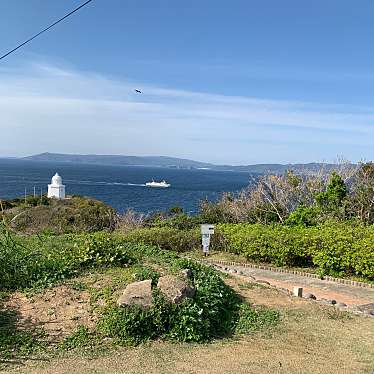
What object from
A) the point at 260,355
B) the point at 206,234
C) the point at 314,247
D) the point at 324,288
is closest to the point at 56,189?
the point at 206,234

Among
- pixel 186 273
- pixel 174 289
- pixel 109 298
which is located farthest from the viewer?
pixel 186 273

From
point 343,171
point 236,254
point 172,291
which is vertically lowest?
point 236,254

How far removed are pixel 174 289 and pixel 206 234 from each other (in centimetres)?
615

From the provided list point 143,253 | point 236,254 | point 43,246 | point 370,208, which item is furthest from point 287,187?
point 43,246

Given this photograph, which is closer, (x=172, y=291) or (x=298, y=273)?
(x=172, y=291)

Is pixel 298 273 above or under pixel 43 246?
under

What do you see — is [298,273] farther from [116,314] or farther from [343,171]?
[343,171]

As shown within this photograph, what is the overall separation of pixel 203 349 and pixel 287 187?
11888 millimetres

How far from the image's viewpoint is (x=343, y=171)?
→ 17266mm

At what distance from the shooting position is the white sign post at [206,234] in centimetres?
1163

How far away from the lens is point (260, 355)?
193 inches

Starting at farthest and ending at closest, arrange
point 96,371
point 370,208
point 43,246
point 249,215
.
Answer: point 249,215 → point 370,208 → point 43,246 → point 96,371

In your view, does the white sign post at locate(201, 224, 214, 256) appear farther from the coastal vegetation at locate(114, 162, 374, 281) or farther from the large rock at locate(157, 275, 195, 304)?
the large rock at locate(157, 275, 195, 304)

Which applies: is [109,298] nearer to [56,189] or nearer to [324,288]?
[324,288]
